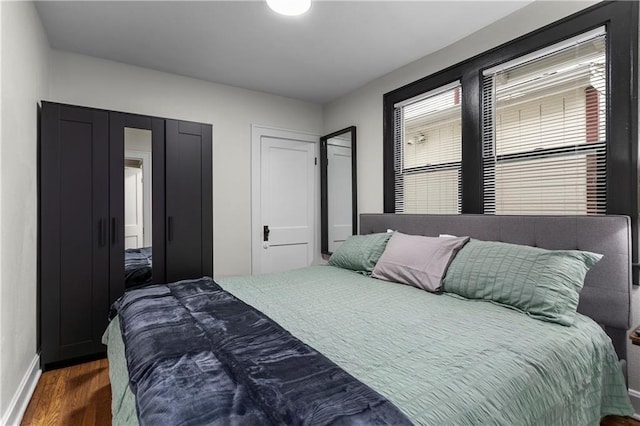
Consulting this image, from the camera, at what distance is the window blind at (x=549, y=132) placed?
1974 mm

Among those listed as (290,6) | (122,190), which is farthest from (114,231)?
(290,6)

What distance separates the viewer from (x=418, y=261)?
2.25 meters

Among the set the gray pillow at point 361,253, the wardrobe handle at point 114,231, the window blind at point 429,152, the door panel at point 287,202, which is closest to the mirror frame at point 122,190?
the wardrobe handle at point 114,231

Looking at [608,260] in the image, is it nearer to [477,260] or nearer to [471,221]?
[477,260]

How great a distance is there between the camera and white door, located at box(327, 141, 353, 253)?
385 centimetres

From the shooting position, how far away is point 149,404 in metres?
0.92

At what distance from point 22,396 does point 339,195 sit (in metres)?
3.17

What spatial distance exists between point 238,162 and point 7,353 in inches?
98.3

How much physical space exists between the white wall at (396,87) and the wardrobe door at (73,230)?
2.45 metres

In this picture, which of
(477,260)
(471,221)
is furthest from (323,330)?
(471,221)

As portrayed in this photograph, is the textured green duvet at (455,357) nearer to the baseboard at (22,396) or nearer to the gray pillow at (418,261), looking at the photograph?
the gray pillow at (418,261)

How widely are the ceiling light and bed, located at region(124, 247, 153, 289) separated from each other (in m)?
2.16

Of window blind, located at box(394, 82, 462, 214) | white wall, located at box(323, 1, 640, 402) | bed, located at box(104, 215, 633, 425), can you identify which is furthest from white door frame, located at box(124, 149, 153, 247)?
window blind, located at box(394, 82, 462, 214)

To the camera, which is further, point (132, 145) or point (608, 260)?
point (132, 145)
